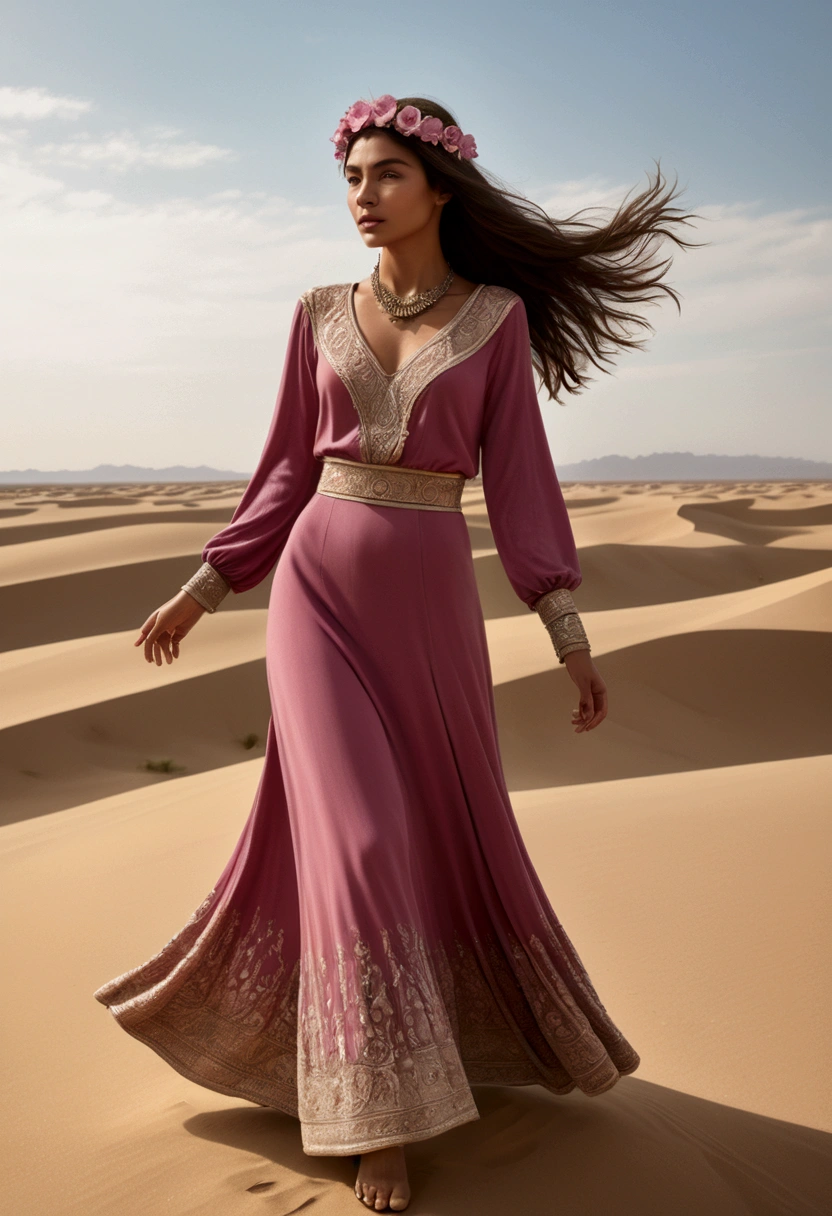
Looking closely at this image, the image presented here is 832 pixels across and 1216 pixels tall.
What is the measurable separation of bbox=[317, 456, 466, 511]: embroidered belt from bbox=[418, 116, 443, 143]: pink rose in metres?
0.81

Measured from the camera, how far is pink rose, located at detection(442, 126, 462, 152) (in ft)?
9.84

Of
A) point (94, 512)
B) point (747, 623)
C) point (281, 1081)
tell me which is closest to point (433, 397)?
point (281, 1081)

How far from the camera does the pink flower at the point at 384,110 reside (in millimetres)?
2955

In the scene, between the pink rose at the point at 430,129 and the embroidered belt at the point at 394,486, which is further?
the pink rose at the point at 430,129

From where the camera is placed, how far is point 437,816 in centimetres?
272

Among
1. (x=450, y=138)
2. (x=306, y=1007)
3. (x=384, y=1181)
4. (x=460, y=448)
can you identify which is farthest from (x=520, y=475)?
(x=384, y=1181)

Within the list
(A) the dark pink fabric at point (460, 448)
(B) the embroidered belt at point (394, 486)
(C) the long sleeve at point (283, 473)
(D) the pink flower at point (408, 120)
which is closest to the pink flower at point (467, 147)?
(D) the pink flower at point (408, 120)

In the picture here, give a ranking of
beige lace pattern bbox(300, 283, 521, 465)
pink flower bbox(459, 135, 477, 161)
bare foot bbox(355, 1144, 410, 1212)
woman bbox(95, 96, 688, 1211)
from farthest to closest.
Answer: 1. pink flower bbox(459, 135, 477, 161)
2. beige lace pattern bbox(300, 283, 521, 465)
3. woman bbox(95, 96, 688, 1211)
4. bare foot bbox(355, 1144, 410, 1212)

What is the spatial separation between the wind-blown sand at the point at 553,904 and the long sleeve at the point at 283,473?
1.33 m

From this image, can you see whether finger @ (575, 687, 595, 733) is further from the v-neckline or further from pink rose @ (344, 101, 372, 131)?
pink rose @ (344, 101, 372, 131)

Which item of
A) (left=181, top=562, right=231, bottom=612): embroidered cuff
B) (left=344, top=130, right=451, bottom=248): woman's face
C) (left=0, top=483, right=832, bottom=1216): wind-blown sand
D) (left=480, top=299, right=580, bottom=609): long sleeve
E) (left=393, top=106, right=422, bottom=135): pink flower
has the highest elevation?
(left=393, top=106, right=422, bottom=135): pink flower

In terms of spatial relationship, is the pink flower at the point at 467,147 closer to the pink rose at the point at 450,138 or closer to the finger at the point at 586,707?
the pink rose at the point at 450,138

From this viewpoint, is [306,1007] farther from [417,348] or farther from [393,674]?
[417,348]

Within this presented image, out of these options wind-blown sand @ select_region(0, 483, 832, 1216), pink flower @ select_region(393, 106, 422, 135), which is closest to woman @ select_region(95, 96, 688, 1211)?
pink flower @ select_region(393, 106, 422, 135)
